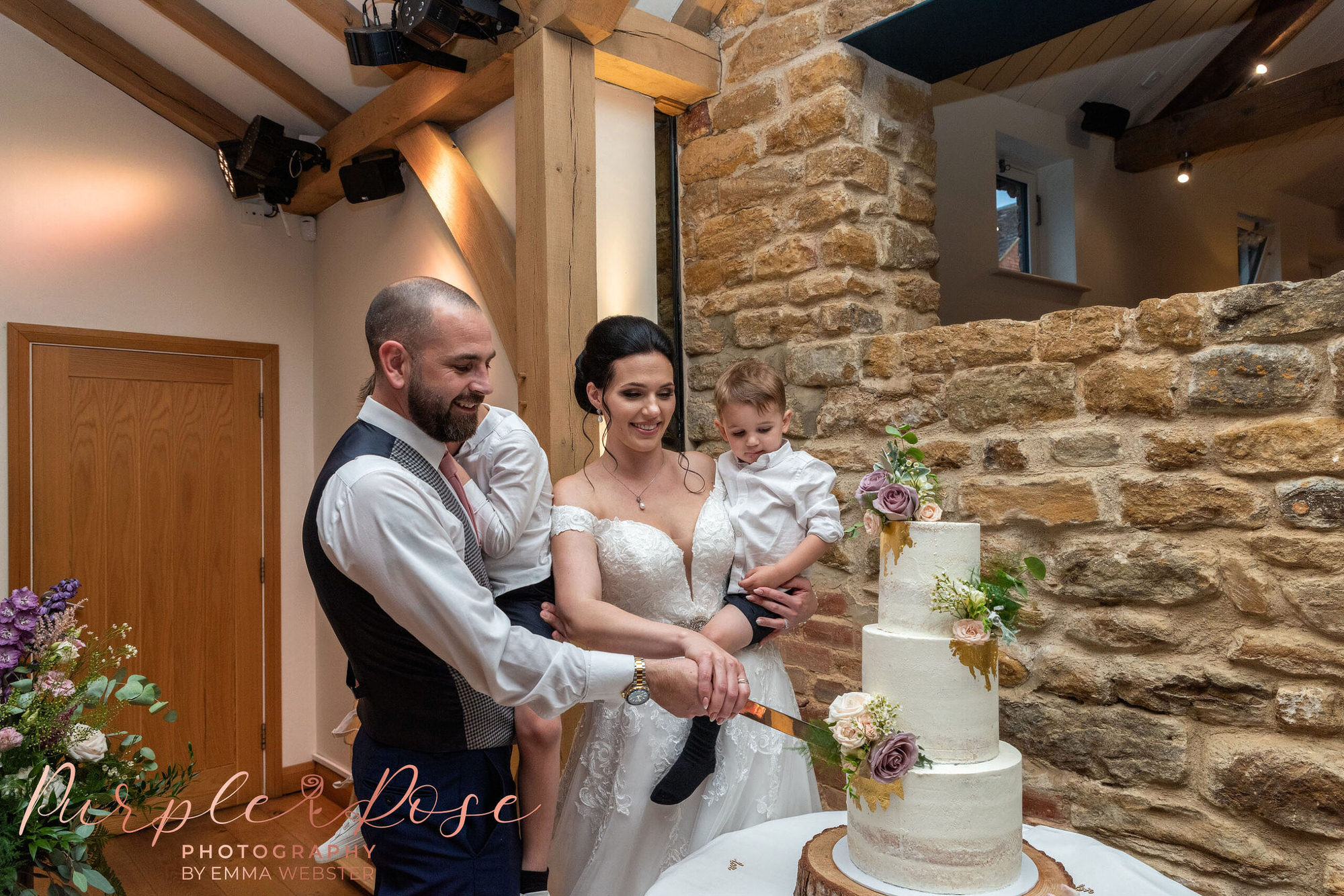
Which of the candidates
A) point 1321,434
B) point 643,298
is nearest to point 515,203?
point 643,298

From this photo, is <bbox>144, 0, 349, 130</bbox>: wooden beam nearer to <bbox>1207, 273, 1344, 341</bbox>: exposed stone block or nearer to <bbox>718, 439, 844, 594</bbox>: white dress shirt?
<bbox>718, 439, 844, 594</bbox>: white dress shirt

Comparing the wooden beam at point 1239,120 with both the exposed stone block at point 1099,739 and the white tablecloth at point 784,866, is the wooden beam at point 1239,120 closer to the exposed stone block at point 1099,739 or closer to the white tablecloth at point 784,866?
the exposed stone block at point 1099,739

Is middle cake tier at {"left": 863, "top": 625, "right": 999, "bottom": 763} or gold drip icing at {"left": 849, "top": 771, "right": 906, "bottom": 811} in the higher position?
middle cake tier at {"left": 863, "top": 625, "right": 999, "bottom": 763}

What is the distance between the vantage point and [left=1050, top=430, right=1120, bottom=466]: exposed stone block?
2314 millimetres

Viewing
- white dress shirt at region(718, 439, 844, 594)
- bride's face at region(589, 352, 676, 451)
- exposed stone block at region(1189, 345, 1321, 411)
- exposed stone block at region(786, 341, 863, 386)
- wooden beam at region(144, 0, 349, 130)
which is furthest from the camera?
wooden beam at region(144, 0, 349, 130)

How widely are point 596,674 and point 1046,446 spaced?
59.1 inches

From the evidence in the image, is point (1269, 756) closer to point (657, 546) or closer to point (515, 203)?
point (657, 546)

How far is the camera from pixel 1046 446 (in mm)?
2447

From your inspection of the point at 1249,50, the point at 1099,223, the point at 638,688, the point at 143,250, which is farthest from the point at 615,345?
the point at 1249,50

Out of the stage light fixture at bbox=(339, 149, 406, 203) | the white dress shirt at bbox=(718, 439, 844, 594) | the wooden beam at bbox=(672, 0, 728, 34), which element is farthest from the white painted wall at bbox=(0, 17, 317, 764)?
the white dress shirt at bbox=(718, 439, 844, 594)

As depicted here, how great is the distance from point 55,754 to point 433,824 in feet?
2.42

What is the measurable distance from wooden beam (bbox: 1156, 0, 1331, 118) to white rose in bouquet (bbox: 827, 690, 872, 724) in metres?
3.87

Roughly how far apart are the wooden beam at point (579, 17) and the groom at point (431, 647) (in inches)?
60.7

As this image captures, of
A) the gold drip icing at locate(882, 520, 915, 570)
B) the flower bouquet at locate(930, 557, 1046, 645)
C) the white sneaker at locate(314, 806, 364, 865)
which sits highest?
the gold drip icing at locate(882, 520, 915, 570)
